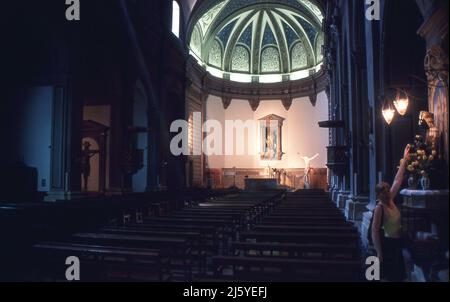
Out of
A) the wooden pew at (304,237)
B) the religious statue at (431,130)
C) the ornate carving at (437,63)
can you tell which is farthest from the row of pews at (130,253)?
the ornate carving at (437,63)

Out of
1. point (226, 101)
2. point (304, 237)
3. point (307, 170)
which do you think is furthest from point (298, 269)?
point (226, 101)

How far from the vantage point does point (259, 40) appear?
103ft

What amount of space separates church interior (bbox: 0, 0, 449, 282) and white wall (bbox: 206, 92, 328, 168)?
4.7 inches

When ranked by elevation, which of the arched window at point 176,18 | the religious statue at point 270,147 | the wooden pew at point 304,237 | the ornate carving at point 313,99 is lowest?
the wooden pew at point 304,237

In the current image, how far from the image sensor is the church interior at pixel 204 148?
5051mm

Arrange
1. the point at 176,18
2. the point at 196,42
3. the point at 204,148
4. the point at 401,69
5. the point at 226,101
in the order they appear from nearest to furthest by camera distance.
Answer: the point at 401,69 → the point at 176,18 → the point at 196,42 → the point at 204,148 → the point at 226,101

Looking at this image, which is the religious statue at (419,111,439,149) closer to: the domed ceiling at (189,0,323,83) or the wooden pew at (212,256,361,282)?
the wooden pew at (212,256,361,282)

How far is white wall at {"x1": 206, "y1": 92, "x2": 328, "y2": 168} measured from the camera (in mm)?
28925

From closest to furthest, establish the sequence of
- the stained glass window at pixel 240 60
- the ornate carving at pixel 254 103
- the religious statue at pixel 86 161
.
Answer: the religious statue at pixel 86 161 → the ornate carving at pixel 254 103 → the stained glass window at pixel 240 60

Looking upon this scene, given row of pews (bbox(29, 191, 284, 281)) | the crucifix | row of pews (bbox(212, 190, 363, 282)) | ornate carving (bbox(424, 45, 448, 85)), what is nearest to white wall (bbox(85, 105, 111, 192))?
row of pews (bbox(29, 191, 284, 281))

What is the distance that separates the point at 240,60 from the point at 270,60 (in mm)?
2408

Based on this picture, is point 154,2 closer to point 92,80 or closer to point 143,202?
point 92,80

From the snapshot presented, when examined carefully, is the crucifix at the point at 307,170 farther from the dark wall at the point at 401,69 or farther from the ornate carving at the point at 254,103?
the dark wall at the point at 401,69

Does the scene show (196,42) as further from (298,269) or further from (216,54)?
(298,269)
